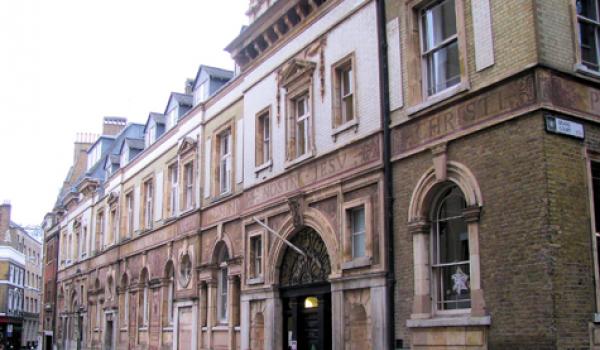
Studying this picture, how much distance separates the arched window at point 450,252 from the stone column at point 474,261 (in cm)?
34

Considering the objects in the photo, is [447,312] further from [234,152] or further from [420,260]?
[234,152]

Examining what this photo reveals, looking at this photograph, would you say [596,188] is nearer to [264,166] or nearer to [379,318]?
[379,318]

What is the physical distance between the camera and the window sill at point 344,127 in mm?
18203

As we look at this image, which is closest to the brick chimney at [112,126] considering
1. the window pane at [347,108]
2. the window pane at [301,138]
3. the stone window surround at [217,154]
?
the stone window surround at [217,154]

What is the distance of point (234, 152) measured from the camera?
2559 centimetres

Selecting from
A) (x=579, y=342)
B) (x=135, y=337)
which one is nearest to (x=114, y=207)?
(x=135, y=337)

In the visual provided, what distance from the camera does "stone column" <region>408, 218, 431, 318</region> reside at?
15312 mm

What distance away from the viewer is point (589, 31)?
14469mm

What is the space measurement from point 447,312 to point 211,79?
17.0 metres

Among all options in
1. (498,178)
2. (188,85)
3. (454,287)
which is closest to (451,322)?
(454,287)

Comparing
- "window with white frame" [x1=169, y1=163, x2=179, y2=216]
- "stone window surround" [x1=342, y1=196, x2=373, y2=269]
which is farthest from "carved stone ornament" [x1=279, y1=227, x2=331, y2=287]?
"window with white frame" [x1=169, y1=163, x2=179, y2=216]

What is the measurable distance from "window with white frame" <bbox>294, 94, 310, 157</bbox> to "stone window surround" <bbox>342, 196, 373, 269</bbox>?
312 cm

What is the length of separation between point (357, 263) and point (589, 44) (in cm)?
683

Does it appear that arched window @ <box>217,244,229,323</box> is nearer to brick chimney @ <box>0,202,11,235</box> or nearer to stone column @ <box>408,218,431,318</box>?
stone column @ <box>408,218,431,318</box>
